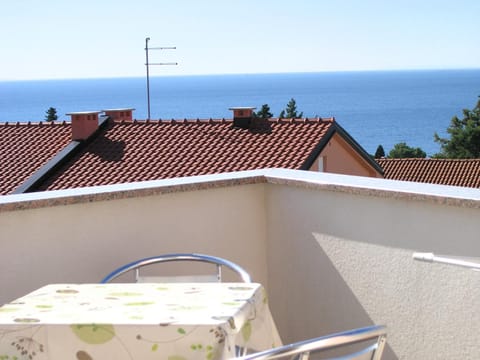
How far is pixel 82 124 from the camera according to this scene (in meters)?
21.4

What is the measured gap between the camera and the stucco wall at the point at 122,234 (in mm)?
3590

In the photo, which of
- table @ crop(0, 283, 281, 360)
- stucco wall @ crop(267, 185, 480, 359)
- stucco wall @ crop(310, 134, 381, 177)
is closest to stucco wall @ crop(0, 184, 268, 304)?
stucco wall @ crop(267, 185, 480, 359)

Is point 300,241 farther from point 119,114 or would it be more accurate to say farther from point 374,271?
point 119,114

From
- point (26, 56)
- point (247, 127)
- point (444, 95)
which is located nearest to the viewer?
point (247, 127)

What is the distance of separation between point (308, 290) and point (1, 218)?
1533 mm

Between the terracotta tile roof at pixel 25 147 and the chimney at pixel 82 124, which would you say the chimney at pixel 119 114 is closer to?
the terracotta tile roof at pixel 25 147

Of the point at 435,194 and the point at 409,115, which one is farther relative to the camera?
the point at 409,115

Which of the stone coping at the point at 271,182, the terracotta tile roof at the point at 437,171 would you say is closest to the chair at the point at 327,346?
the stone coping at the point at 271,182

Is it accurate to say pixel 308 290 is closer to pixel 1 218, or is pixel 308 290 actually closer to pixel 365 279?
pixel 365 279

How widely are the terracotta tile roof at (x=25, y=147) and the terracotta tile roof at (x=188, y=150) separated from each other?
906mm

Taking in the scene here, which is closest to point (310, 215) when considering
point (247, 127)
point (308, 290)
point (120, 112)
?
point (308, 290)

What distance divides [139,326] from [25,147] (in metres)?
20.2

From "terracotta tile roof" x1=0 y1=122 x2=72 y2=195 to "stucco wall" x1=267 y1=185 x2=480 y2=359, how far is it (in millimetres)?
16523

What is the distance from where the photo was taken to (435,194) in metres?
3.41
